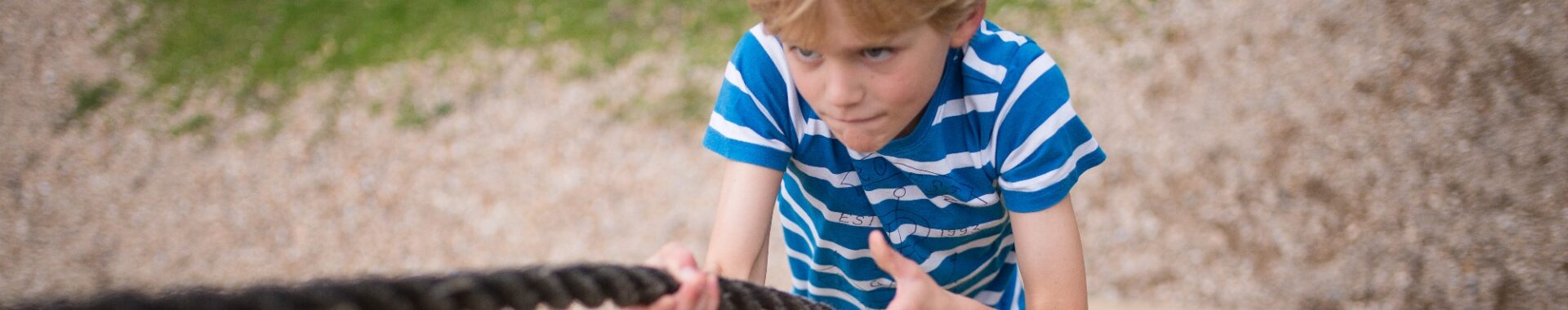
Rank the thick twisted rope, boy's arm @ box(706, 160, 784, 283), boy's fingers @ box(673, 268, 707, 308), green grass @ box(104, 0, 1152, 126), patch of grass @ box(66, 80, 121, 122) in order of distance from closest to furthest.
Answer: the thick twisted rope
boy's fingers @ box(673, 268, 707, 308)
boy's arm @ box(706, 160, 784, 283)
green grass @ box(104, 0, 1152, 126)
patch of grass @ box(66, 80, 121, 122)

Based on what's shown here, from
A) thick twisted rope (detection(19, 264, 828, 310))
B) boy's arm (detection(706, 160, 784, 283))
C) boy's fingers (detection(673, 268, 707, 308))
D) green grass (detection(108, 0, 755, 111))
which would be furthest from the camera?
green grass (detection(108, 0, 755, 111))

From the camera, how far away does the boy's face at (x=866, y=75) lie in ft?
4.35

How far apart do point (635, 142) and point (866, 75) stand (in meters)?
3.59

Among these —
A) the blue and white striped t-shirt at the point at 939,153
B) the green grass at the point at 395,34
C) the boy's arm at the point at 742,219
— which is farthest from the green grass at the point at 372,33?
the boy's arm at the point at 742,219

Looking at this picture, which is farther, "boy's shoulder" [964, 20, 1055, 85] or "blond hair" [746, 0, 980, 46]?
"boy's shoulder" [964, 20, 1055, 85]

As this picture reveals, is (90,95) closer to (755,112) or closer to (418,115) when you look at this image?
(418,115)

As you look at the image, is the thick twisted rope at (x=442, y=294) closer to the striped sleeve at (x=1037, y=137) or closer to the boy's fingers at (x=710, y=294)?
the boy's fingers at (x=710, y=294)

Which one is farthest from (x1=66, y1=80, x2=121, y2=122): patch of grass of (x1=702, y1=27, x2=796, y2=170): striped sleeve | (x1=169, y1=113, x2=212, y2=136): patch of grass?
(x1=702, y1=27, x2=796, y2=170): striped sleeve

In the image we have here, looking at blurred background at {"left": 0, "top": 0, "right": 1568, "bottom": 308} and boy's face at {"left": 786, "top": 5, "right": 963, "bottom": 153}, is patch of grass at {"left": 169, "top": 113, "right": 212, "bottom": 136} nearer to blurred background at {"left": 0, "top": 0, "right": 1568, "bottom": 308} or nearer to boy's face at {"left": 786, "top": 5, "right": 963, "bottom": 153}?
blurred background at {"left": 0, "top": 0, "right": 1568, "bottom": 308}

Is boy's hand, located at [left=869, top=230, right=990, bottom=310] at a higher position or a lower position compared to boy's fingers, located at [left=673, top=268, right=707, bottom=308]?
lower

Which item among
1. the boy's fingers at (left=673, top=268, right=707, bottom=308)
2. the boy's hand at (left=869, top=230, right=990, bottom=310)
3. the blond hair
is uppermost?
the blond hair

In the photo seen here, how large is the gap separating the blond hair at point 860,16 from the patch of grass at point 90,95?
6.48m

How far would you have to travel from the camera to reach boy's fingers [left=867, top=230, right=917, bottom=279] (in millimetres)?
1274

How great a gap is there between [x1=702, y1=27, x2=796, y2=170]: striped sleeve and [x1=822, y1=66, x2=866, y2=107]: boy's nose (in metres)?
0.27
